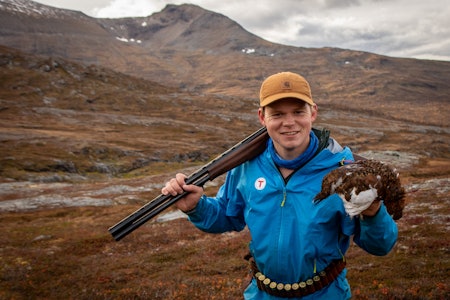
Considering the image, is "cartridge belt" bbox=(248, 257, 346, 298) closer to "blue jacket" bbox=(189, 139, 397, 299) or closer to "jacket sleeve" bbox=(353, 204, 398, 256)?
"blue jacket" bbox=(189, 139, 397, 299)

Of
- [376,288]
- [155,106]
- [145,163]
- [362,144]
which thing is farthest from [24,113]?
[376,288]

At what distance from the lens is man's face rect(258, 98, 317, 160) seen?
4.48 metres

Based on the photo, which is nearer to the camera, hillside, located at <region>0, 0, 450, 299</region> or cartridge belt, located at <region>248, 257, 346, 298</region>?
cartridge belt, located at <region>248, 257, 346, 298</region>

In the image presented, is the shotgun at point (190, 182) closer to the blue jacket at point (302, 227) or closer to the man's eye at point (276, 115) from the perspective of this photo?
the blue jacket at point (302, 227)

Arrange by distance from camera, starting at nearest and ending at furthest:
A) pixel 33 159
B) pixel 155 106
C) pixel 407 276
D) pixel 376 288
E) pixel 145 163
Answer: pixel 376 288
pixel 407 276
pixel 33 159
pixel 145 163
pixel 155 106

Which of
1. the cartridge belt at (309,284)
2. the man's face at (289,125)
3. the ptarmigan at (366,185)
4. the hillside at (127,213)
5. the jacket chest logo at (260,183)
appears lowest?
the hillside at (127,213)

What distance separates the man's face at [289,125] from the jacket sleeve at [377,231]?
1.15m

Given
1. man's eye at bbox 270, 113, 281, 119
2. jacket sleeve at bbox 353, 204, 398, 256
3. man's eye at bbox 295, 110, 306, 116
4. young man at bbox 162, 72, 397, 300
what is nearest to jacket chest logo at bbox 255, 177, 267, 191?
young man at bbox 162, 72, 397, 300

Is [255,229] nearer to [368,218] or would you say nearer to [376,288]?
[368,218]

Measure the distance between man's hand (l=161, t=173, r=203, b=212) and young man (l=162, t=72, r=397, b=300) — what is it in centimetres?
78

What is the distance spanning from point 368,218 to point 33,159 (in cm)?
6285

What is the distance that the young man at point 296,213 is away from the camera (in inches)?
165

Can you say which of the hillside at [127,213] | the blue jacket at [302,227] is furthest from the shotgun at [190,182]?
the hillside at [127,213]

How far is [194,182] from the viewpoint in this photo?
5.37 m
